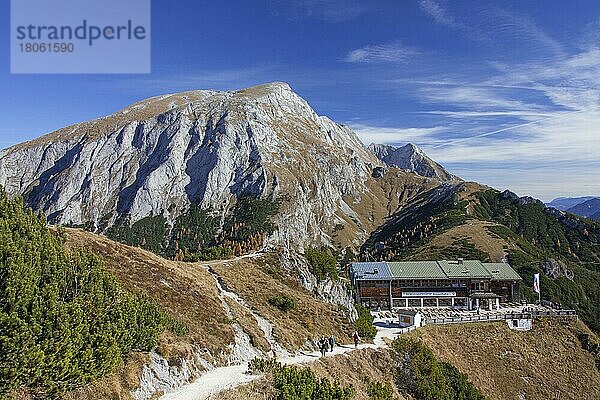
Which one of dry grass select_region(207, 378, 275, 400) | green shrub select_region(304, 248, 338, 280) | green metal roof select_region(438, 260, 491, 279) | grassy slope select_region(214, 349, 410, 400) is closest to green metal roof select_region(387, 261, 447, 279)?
green metal roof select_region(438, 260, 491, 279)

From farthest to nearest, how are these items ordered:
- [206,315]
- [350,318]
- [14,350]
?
[350,318]
[206,315]
[14,350]

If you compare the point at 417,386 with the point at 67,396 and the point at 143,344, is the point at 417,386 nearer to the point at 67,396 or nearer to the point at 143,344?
the point at 143,344

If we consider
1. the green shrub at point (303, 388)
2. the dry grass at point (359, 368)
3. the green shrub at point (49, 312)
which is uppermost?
the green shrub at point (49, 312)

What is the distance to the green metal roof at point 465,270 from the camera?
306ft

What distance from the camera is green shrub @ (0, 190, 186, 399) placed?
59.5ft

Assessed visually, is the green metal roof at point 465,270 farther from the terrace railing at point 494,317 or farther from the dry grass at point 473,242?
the dry grass at point 473,242

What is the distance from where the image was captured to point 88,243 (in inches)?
1818

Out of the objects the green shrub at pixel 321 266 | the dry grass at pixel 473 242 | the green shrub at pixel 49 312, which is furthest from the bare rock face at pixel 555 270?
the green shrub at pixel 49 312

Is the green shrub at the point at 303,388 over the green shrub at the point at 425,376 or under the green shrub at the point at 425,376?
over

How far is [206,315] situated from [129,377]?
14.7m

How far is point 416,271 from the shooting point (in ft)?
312

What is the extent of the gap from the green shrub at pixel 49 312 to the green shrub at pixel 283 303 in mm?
27168

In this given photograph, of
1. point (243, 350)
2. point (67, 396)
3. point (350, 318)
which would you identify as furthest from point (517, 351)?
point (67, 396)

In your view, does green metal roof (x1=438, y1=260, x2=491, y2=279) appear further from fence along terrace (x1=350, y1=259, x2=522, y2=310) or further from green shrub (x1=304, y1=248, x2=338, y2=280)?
green shrub (x1=304, y1=248, x2=338, y2=280)
